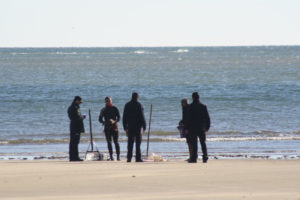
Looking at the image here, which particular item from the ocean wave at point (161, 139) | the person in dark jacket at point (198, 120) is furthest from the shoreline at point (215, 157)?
the ocean wave at point (161, 139)

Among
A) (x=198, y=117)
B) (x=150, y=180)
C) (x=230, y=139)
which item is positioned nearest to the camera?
(x=150, y=180)

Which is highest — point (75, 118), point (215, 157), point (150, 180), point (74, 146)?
point (75, 118)

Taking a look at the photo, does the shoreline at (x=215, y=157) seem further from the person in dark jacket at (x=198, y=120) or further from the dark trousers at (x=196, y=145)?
the person in dark jacket at (x=198, y=120)

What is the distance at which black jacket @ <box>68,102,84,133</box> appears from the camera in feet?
54.6

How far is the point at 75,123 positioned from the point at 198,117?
2.65 meters

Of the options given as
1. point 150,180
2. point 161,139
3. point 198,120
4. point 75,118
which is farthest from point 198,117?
point 161,139

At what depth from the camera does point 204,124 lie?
1589 cm

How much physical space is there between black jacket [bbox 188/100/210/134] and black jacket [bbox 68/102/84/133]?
2.35 metres

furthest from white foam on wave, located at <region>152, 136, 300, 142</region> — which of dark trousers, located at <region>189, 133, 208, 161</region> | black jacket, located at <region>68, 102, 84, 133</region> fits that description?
dark trousers, located at <region>189, 133, 208, 161</region>

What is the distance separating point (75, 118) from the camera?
16703 mm

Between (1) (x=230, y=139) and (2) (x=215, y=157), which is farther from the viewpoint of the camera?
(1) (x=230, y=139)

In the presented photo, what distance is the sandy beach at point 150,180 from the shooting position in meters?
11.0

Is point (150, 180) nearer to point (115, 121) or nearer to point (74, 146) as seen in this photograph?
point (115, 121)

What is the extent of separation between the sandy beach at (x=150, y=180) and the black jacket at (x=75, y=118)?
50.8 inches
